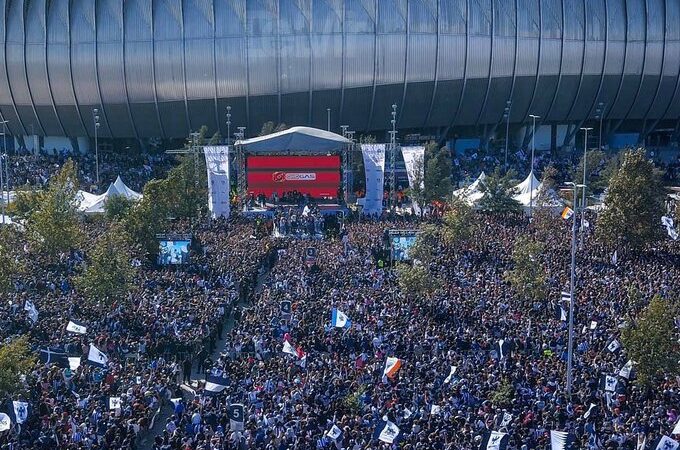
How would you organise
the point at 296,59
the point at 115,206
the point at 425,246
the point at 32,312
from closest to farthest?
the point at 32,312 < the point at 425,246 < the point at 115,206 < the point at 296,59

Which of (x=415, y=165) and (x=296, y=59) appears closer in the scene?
(x=415, y=165)

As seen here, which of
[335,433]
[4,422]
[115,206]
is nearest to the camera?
[335,433]

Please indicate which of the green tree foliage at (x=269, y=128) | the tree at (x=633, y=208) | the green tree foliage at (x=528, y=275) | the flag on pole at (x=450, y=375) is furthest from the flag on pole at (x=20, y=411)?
the green tree foliage at (x=269, y=128)

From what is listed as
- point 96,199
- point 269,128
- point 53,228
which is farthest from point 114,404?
point 269,128

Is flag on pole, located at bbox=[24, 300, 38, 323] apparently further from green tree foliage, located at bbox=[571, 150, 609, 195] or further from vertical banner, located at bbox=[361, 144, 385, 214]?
green tree foliage, located at bbox=[571, 150, 609, 195]

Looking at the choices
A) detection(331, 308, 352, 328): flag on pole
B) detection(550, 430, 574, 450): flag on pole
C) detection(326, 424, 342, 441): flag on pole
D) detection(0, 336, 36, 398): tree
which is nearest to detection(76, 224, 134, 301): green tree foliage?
detection(0, 336, 36, 398): tree

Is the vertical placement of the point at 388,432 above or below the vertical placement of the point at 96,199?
below

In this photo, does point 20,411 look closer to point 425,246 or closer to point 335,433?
point 335,433
